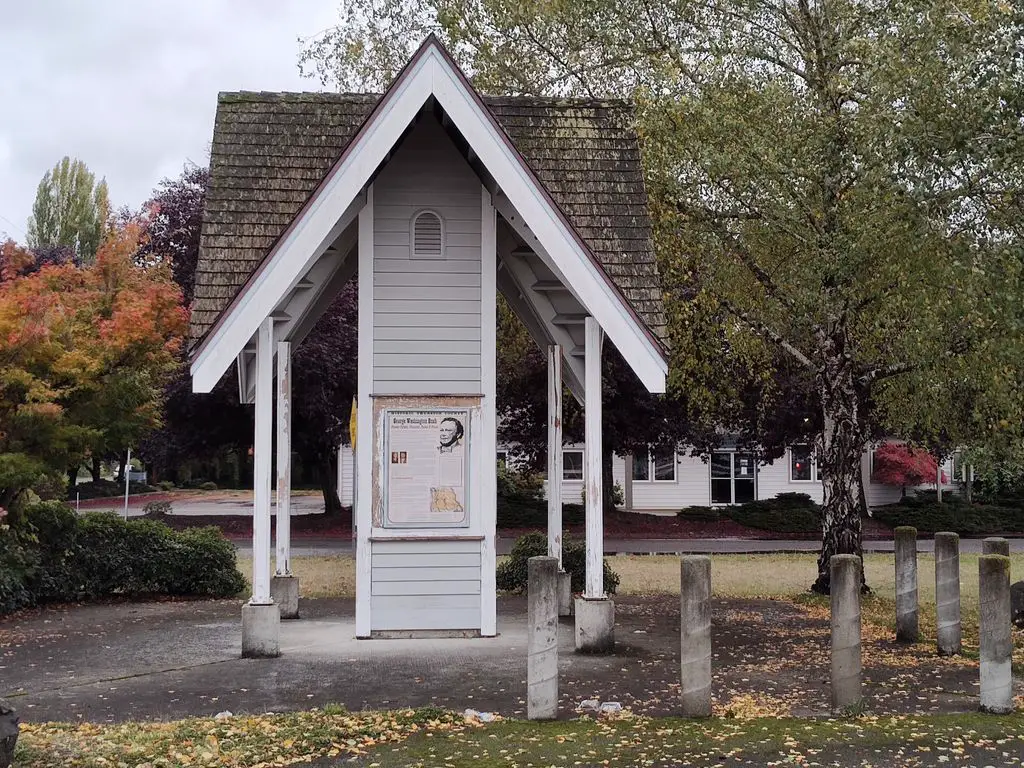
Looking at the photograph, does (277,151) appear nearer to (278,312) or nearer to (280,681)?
(278,312)

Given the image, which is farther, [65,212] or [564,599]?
[65,212]

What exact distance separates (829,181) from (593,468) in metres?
6.26

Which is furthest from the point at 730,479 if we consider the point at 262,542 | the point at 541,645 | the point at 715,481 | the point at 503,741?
the point at 503,741

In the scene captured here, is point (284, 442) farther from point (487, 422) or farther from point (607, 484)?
point (607, 484)

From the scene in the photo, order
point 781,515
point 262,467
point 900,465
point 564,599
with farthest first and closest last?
point 900,465 → point 781,515 → point 564,599 → point 262,467

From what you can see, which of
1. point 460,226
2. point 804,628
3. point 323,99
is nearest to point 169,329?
point 323,99

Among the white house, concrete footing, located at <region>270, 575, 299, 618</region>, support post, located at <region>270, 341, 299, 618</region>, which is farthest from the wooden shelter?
the white house

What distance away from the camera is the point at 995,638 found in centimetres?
888

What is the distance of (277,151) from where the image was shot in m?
12.1

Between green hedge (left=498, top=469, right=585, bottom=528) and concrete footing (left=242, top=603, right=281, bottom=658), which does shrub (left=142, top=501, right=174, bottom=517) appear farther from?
concrete footing (left=242, top=603, right=281, bottom=658)

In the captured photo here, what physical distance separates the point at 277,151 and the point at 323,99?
1.11 m

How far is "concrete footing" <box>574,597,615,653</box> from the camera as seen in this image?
11.0 metres

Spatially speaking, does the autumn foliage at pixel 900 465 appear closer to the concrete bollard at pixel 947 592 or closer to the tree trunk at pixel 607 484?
the tree trunk at pixel 607 484

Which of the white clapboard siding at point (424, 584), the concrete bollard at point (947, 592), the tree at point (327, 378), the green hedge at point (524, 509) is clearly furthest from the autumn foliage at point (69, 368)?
the green hedge at point (524, 509)
